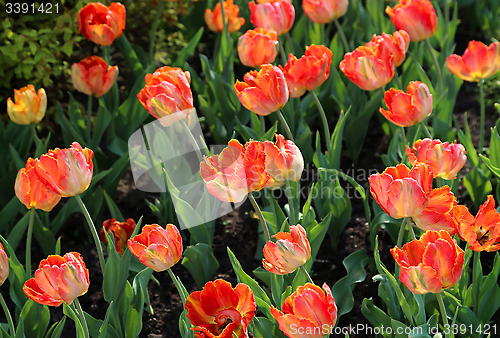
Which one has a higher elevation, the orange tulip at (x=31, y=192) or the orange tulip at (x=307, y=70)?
the orange tulip at (x=307, y=70)

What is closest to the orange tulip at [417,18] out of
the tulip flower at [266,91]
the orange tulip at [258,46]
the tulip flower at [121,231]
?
the orange tulip at [258,46]

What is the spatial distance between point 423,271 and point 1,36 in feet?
6.74

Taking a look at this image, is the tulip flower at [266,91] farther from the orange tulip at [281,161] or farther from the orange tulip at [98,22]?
the orange tulip at [98,22]

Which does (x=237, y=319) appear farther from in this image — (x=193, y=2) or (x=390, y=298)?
(x=193, y=2)

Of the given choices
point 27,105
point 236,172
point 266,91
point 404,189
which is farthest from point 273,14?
point 404,189

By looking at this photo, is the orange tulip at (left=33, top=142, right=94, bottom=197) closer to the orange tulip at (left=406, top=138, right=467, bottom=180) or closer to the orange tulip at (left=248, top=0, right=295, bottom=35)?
the orange tulip at (left=406, top=138, right=467, bottom=180)

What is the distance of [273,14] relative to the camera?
Result: 2.02 metres

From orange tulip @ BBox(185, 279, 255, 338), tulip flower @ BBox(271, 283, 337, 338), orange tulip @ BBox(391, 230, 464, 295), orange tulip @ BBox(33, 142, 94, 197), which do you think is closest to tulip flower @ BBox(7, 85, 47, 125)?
orange tulip @ BBox(33, 142, 94, 197)

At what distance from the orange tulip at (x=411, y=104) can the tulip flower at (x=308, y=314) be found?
67 centimetres

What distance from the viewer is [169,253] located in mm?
1111

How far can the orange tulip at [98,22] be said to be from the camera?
2.04 meters

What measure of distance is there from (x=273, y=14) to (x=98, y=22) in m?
0.74

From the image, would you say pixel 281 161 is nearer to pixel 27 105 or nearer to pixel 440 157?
pixel 440 157

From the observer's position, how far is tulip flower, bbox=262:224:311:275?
103 cm
